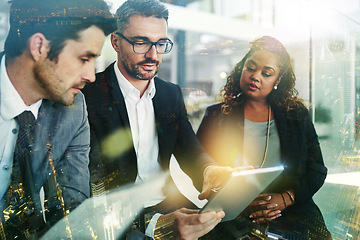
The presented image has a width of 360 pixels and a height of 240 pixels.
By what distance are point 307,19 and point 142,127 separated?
1.34 meters

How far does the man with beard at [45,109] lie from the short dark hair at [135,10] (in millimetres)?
47

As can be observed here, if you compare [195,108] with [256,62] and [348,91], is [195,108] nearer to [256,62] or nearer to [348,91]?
[256,62]

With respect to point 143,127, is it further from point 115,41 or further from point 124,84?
point 115,41

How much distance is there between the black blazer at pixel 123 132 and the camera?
1.44 m

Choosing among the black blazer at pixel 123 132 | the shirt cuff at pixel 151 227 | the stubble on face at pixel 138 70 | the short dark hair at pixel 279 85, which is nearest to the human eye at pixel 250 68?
the short dark hair at pixel 279 85

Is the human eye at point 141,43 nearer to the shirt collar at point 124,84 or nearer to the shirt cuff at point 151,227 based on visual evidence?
the shirt collar at point 124,84

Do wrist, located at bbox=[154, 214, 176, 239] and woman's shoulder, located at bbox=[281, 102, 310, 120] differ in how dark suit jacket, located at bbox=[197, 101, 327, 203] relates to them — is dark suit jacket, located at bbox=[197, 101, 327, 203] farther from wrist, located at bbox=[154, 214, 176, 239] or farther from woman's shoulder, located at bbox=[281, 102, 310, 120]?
wrist, located at bbox=[154, 214, 176, 239]

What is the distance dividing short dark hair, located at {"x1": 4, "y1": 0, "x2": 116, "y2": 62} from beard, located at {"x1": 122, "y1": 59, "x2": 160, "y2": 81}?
0.76 feet

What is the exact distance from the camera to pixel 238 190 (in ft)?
5.10

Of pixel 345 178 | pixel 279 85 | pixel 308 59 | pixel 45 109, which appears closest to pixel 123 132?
pixel 45 109

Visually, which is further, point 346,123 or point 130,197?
point 346,123

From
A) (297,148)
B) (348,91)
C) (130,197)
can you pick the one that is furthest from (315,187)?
(130,197)

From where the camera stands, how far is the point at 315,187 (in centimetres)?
209

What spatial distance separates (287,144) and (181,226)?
865 mm
